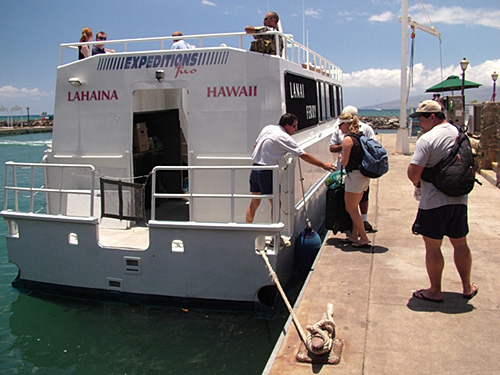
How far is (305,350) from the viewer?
4.03m

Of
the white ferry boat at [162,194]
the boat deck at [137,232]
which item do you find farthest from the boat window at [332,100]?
the boat deck at [137,232]

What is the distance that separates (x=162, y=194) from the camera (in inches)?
237

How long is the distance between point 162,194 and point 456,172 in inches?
131

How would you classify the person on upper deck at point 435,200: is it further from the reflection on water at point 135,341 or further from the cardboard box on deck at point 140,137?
the cardboard box on deck at point 140,137

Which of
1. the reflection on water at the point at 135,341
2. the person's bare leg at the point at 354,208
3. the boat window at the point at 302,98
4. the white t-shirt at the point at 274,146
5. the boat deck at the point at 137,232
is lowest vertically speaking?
the reflection on water at the point at 135,341

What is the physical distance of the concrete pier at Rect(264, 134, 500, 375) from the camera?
12.5ft

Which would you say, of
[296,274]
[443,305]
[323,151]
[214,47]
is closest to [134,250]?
[296,274]

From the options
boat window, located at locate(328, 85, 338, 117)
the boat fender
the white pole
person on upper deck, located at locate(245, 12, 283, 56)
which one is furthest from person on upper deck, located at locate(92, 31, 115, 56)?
the white pole

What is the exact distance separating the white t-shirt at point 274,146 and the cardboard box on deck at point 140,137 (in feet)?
9.53

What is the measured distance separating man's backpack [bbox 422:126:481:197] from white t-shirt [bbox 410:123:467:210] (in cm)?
5

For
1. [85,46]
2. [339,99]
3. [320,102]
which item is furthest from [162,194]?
[339,99]

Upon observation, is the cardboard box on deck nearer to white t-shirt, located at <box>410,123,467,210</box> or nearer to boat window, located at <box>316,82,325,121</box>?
boat window, located at <box>316,82,325,121</box>

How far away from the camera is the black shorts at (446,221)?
14.7 feet

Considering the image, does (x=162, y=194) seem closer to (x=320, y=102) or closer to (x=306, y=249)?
(x=306, y=249)
